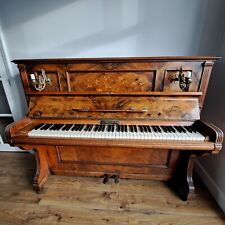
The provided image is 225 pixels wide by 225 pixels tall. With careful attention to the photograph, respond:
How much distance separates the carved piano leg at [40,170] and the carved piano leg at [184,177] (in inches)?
55.2

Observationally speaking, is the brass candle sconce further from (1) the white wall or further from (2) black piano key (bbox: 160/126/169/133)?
(2) black piano key (bbox: 160/126/169/133)

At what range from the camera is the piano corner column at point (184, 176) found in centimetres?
135

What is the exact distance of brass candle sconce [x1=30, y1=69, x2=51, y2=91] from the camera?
134cm

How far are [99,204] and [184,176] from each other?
886 mm

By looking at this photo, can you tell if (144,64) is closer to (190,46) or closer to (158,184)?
(190,46)

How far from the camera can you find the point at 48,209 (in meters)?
1.34

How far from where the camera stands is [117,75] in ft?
4.34

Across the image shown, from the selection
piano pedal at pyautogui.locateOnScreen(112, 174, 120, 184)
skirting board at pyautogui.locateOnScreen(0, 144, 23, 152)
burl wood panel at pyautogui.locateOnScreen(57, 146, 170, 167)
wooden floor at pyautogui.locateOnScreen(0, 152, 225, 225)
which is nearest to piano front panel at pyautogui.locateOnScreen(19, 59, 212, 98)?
burl wood panel at pyautogui.locateOnScreen(57, 146, 170, 167)

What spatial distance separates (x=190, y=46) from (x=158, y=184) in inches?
61.3

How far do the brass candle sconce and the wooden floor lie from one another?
1.08m

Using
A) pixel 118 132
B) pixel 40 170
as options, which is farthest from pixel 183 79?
pixel 40 170

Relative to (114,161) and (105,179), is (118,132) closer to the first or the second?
(114,161)

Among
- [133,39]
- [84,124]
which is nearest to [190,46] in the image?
[133,39]

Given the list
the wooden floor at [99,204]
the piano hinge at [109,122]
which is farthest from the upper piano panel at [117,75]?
the wooden floor at [99,204]
